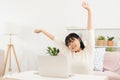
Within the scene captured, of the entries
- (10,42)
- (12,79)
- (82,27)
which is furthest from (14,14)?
(12,79)

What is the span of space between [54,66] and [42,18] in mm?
3306

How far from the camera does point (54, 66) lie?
189cm

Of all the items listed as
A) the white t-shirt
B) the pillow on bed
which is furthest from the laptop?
the pillow on bed

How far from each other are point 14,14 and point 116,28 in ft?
8.15

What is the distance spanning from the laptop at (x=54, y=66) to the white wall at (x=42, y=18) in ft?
9.28

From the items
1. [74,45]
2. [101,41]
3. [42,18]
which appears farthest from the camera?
[42,18]

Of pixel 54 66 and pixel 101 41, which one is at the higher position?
pixel 101 41

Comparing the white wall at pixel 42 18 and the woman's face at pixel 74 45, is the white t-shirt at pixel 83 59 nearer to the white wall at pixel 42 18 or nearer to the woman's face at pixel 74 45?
the woman's face at pixel 74 45

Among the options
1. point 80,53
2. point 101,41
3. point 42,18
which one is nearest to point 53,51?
point 42,18

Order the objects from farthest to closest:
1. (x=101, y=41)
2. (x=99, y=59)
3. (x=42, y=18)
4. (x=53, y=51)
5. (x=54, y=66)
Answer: (x=42, y=18) < (x=53, y=51) < (x=101, y=41) < (x=99, y=59) < (x=54, y=66)

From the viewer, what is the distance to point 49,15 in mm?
5039

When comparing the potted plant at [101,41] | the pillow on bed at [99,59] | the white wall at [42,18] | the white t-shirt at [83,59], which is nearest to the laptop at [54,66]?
the white t-shirt at [83,59]

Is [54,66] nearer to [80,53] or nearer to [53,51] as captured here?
[80,53]

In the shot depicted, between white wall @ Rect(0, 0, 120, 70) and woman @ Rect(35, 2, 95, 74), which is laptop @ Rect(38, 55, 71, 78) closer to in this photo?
woman @ Rect(35, 2, 95, 74)
